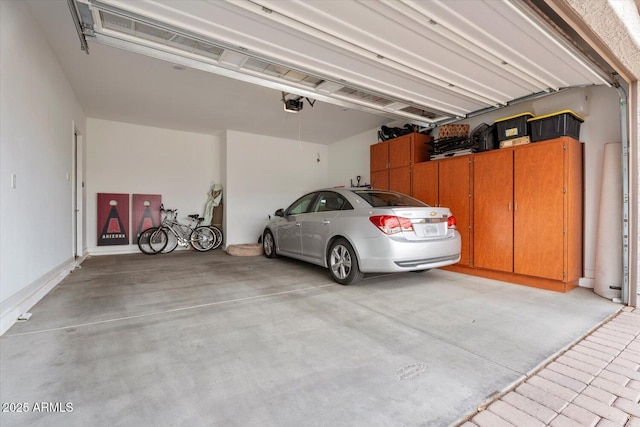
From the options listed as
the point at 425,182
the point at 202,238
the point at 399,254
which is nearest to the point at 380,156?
the point at 425,182

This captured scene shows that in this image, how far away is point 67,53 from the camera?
12.2 ft

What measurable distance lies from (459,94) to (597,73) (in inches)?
52.8

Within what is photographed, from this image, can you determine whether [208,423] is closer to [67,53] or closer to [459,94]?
[459,94]

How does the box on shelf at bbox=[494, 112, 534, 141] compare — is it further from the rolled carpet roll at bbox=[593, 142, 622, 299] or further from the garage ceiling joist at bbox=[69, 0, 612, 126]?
the rolled carpet roll at bbox=[593, 142, 622, 299]

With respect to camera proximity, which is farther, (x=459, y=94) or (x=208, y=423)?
(x=459, y=94)

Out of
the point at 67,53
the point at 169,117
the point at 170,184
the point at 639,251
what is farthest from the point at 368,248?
the point at 170,184

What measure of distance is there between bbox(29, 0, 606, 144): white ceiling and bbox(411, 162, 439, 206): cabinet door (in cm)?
82

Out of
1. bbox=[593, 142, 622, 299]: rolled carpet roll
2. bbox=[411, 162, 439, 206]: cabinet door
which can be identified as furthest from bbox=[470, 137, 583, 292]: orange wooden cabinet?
bbox=[411, 162, 439, 206]: cabinet door

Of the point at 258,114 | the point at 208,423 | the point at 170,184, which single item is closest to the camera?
the point at 208,423

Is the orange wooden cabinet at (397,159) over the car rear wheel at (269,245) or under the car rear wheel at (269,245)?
over

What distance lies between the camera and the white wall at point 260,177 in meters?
7.41

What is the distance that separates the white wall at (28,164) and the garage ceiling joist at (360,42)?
766 mm

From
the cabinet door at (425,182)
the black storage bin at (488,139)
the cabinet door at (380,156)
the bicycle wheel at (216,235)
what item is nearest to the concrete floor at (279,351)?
the cabinet door at (425,182)

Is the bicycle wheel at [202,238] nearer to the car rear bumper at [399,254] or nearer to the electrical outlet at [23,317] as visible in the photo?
the electrical outlet at [23,317]
